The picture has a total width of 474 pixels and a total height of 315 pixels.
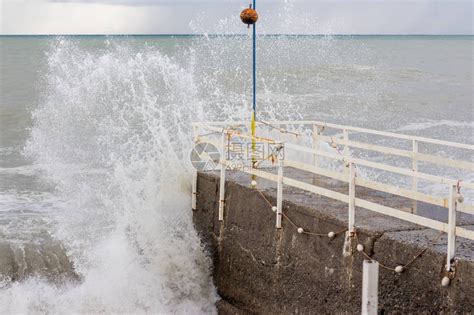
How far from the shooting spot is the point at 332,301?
8.16m

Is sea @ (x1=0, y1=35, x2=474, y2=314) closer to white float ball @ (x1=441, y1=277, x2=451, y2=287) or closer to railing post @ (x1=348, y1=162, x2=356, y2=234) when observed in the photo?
railing post @ (x1=348, y1=162, x2=356, y2=234)

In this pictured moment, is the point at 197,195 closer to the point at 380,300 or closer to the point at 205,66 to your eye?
the point at 380,300

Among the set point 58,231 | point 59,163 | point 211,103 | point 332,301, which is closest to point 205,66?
point 211,103

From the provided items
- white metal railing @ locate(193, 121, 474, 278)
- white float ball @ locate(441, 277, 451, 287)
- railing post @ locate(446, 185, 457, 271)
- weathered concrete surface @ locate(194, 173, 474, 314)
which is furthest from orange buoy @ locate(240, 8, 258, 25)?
white float ball @ locate(441, 277, 451, 287)

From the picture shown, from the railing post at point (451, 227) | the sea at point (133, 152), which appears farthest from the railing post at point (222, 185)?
the railing post at point (451, 227)

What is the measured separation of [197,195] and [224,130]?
3.64ft

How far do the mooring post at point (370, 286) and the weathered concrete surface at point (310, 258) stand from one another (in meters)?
0.55

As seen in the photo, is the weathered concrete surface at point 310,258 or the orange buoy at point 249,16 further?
the orange buoy at point 249,16

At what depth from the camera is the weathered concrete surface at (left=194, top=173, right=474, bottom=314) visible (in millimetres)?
7145

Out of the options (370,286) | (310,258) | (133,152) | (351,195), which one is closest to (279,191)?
(310,258)

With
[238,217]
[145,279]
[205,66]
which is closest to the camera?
[238,217]

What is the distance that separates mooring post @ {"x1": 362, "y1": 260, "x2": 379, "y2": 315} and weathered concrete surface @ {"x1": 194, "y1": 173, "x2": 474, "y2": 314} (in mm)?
554

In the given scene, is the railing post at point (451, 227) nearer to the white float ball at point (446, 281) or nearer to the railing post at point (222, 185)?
the white float ball at point (446, 281)

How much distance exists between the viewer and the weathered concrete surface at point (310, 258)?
714cm
